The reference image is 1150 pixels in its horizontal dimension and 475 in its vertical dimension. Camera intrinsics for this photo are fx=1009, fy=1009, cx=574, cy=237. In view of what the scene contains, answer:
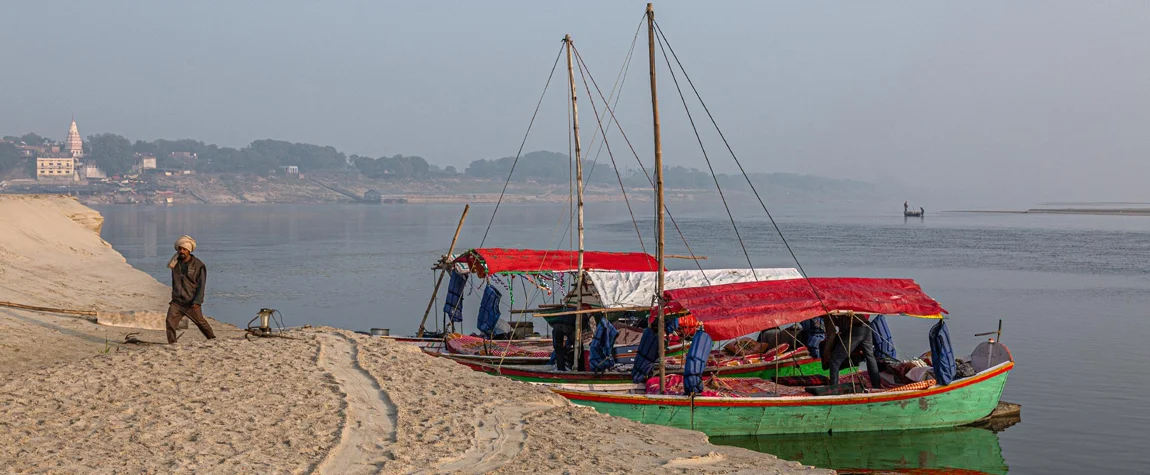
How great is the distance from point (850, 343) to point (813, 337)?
2.71 metres

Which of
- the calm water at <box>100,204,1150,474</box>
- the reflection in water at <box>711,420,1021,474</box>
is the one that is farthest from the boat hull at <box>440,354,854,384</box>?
the calm water at <box>100,204,1150,474</box>

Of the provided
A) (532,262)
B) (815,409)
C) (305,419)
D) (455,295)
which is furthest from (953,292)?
(305,419)

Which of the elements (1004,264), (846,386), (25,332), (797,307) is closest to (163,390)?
(25,332)

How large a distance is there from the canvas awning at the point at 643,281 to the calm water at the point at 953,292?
151 inches

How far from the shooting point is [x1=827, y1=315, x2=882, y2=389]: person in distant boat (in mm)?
14695

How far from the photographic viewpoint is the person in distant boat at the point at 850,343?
14695 mm

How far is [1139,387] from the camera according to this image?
1814 cm

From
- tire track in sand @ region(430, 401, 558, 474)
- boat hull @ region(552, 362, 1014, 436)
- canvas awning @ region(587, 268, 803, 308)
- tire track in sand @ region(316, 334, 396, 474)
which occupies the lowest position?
boat hull @ region(552, 362, 1014, 436)

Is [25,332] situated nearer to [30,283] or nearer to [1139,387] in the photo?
[30,283]

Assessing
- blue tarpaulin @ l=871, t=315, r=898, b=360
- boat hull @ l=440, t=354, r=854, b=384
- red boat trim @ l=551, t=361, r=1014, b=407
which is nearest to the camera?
red boat trim @ l=551, t=361, r=1014, b=407

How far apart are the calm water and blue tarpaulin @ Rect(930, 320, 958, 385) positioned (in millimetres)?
881

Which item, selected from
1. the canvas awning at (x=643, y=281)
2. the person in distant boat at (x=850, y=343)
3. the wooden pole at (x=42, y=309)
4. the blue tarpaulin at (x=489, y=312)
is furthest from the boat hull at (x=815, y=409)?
the wooden pole at (x=42, y=309)

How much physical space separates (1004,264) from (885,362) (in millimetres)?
33978

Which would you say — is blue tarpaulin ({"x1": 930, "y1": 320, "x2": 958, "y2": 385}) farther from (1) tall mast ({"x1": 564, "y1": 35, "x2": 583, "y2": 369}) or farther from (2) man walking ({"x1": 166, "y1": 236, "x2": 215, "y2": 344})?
(2) man walking ({"x1": 166, "y1": 236, "x2": 215, "y2": 344})
